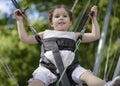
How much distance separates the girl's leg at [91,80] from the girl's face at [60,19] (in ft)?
1.66

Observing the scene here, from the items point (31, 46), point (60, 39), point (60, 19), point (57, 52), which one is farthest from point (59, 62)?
point (31, 46)

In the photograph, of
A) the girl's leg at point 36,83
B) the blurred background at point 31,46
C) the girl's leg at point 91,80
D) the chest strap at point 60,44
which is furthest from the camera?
the blurred background at point 31,46

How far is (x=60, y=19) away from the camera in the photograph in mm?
4000

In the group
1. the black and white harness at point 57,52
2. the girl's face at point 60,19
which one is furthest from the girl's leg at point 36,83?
the girl's face at point 60,19

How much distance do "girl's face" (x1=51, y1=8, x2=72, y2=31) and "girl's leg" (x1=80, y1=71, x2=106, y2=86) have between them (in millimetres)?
506

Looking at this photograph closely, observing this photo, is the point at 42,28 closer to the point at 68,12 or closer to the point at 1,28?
the point at 1,28

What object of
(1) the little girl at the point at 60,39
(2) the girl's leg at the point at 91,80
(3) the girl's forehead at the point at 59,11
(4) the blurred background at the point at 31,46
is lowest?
(4) the blurred background at the point at 31,46

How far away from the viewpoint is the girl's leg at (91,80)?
3.48 meters

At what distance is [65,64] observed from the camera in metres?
3.88

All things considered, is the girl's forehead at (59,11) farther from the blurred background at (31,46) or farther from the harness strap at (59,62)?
the blurred background at (31,46)

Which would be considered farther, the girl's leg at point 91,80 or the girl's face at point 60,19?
the girl's face at point 60,19

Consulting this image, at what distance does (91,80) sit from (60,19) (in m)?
0.66

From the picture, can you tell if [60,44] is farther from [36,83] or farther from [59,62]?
[36,83]

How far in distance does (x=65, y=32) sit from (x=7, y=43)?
8695mm
